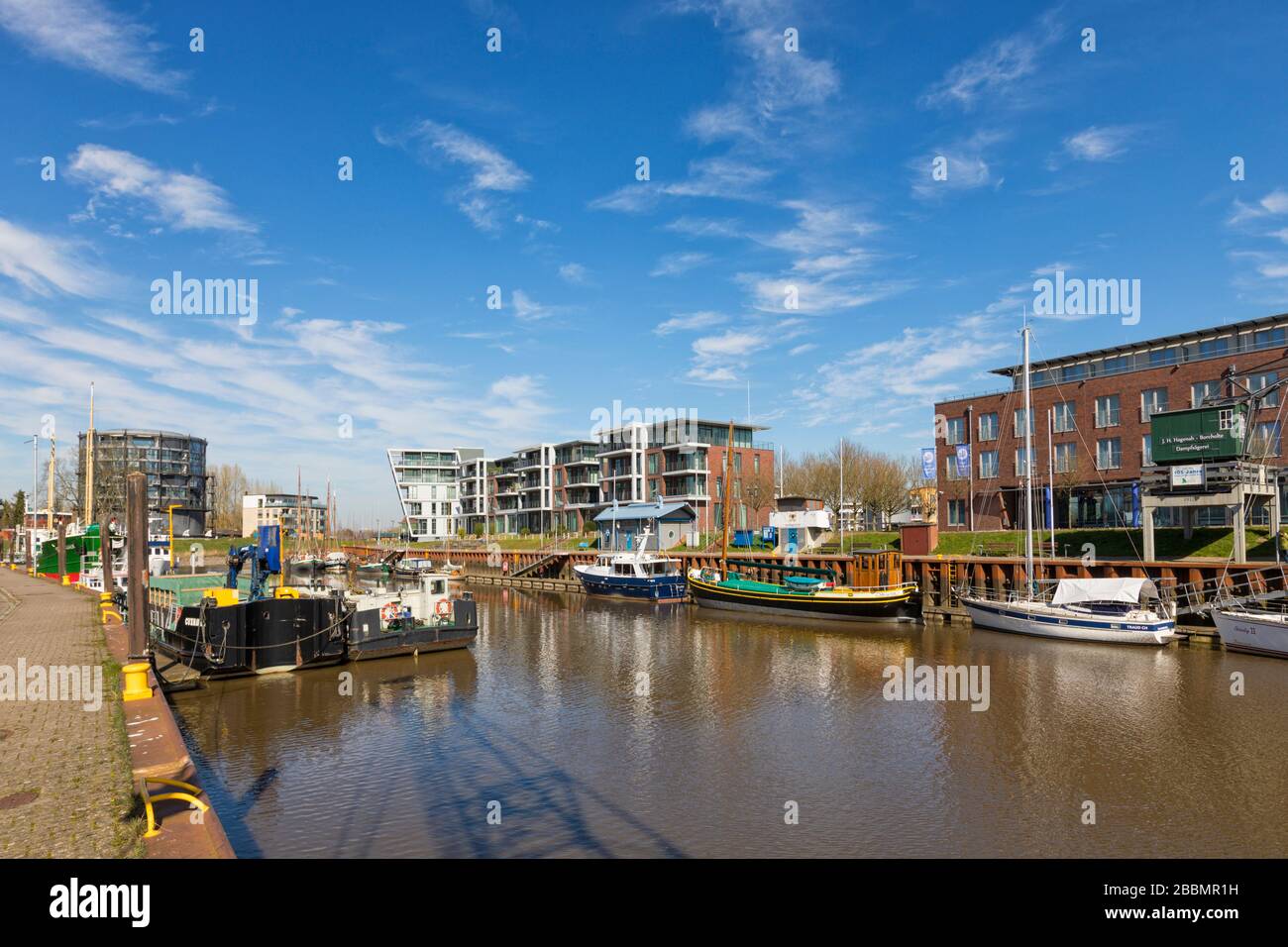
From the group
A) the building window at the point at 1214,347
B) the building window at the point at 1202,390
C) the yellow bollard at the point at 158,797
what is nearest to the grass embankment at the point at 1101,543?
the building window at the point at 1202,390

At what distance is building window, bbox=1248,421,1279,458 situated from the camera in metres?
45.9

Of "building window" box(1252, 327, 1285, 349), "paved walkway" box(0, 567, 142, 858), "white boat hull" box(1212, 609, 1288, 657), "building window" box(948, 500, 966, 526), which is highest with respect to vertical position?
"building window" box(1252, 327, 1285, 349)

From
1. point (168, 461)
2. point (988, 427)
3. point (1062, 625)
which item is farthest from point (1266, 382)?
point (168, 461)

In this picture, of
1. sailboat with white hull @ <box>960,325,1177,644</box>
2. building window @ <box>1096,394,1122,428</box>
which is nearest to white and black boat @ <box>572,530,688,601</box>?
sailboat with white hull @ <box>960,325,1177,644</box>

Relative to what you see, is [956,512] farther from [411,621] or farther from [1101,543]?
[411,621]

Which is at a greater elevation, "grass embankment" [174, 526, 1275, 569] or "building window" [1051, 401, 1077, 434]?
"building window" [1051, 401, 1077, 434]

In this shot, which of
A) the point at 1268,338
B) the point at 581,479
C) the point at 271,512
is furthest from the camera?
the point at 271,512

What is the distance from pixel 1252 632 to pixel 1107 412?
32.2 meters

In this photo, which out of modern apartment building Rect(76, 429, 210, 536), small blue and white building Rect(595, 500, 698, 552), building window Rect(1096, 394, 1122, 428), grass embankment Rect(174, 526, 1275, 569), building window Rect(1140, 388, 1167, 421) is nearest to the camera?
grass embankment Rect(174, 526, 1275, 569)

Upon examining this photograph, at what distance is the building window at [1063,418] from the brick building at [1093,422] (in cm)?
9

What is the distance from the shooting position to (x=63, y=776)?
11.1m

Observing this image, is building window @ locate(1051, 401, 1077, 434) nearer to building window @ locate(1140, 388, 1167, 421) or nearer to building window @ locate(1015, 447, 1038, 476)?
building window @ locate(1015, 447, 1038, 476)

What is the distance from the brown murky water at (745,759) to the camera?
13.3m

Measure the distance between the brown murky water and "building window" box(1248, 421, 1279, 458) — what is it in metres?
23.1
